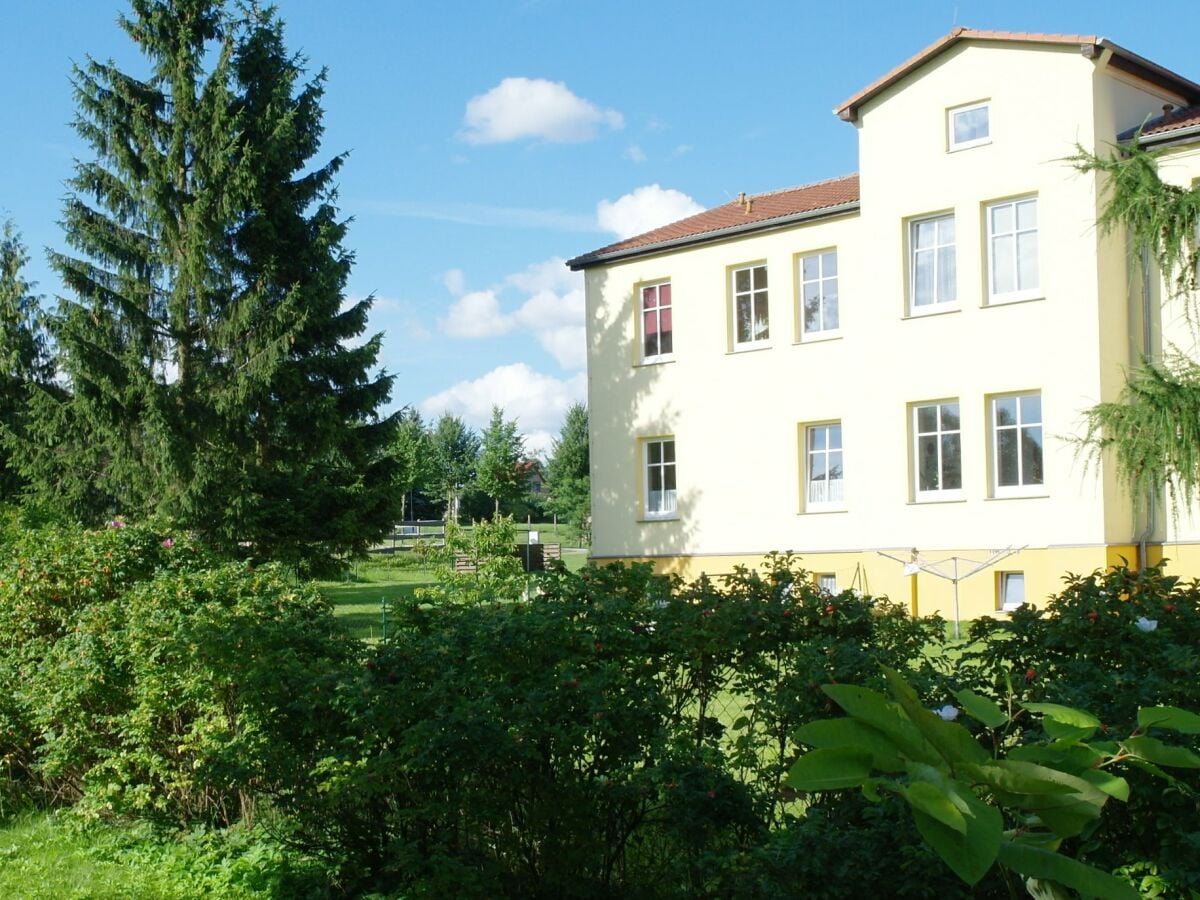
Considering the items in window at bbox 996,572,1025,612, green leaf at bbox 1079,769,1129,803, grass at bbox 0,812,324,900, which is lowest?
grass at bbox 0,812,324,900

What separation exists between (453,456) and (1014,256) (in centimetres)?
5938

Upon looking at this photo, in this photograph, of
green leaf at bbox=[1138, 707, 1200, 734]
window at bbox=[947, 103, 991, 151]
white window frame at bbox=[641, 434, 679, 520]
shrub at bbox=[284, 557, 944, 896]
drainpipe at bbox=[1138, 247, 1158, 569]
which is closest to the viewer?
green leaf at bbox=[1138, 707, 1200, 734]

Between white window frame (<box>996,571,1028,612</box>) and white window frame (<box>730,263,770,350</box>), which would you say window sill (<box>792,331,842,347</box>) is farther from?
white window frame (<box>996,571,1028,612</box>)

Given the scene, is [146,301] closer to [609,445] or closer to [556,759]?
[609,445]

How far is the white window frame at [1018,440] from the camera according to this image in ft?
70.5

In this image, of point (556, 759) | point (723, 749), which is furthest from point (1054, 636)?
point (556, 759)

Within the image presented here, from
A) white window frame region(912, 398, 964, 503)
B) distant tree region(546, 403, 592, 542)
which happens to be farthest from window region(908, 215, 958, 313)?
distant tree region(546, 403, 592, 542)

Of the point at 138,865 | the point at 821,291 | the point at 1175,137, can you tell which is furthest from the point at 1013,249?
the point at 138,865

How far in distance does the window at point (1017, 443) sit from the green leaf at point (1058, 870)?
2146cm

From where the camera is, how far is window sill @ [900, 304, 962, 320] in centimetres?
2264

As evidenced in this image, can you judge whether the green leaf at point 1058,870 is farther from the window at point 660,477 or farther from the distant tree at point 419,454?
the distant tree at point 419,454

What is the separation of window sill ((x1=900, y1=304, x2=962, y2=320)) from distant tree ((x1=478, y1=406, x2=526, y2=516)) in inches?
1380

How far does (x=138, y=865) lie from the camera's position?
659 centimetres

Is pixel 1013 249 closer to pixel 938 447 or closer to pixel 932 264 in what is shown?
pixel 932 264
